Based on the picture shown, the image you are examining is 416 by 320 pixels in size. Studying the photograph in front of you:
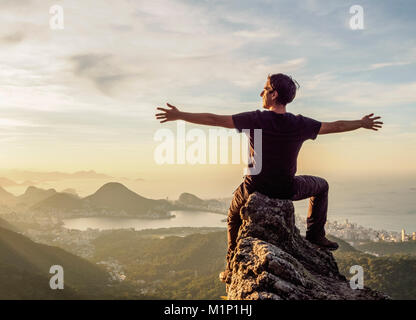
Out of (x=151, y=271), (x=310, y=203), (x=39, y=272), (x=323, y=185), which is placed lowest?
(x=151, y=271)

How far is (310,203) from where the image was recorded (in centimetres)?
698

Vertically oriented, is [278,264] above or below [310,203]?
below

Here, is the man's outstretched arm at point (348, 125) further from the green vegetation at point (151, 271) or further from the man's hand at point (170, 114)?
the green vegetation at point (151, 271)

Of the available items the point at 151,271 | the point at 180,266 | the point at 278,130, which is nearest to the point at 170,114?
the point at 278,130

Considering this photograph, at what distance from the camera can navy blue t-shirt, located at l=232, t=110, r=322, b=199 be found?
5645 mm

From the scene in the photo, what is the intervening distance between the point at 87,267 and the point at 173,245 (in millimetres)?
59754

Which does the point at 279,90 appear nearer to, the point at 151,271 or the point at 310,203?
the point at 310,203

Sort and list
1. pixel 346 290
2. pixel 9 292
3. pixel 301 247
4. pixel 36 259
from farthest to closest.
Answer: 1. pixel 36 259
2. pixel 9 292
3. pixel 301 247
4. pixel 346 290

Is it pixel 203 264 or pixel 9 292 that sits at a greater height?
pixel 9 292

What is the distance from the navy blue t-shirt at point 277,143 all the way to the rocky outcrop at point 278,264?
0.31m

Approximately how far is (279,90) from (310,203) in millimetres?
2628
